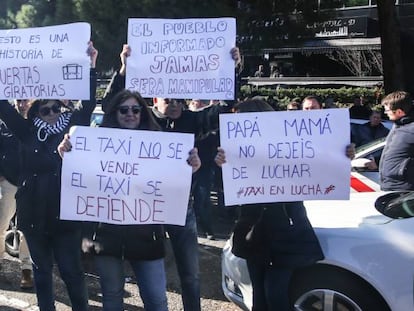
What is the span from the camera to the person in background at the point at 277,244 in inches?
128

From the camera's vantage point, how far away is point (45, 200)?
3.52 meters

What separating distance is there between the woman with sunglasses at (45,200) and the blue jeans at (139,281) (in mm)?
493

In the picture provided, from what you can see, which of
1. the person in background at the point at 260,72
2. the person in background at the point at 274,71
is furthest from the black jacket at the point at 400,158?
the person in background at the point at 260,72

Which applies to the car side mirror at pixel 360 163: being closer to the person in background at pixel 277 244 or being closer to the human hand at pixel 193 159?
the person in background at pixel 277 244

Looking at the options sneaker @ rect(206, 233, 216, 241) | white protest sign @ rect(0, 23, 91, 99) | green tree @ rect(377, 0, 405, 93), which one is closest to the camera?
white protest sign @ rect(0, 23, 91, 99)

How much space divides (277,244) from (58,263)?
4.65ft

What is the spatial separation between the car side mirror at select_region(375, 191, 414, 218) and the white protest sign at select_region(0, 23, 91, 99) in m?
2.11

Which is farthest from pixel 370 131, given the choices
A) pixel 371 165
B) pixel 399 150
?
pixel 399 150

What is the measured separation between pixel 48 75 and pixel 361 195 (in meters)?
2.44

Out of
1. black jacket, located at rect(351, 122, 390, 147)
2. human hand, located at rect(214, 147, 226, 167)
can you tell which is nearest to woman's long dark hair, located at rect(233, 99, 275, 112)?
human hand, located at rect(214, 147, 226, 167)

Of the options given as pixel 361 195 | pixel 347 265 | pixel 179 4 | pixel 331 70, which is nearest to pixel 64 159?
pixel 347 265

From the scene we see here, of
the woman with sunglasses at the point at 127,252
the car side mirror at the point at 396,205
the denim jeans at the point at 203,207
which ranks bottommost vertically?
the denim jeans at the point at 203,207

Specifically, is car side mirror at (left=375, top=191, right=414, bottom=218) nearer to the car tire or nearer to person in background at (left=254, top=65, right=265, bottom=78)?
the car tire

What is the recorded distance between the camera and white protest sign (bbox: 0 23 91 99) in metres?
3.81
